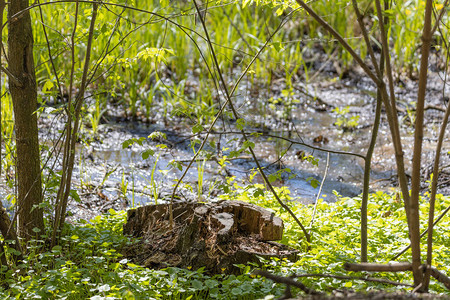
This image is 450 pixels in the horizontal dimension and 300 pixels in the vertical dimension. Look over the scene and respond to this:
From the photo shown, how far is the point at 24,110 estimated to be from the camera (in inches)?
110

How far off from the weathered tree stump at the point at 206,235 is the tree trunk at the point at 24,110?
23.4 inches

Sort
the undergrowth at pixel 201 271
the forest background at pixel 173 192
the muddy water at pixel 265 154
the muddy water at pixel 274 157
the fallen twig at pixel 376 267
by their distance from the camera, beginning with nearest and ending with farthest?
the fallen twig at pixel 376 267 < the forest background at pixel 173 192 < the undergrowth at pixel 201 271 < the muddy water at pixel 265 154 < the muddy water at pixel 274 157

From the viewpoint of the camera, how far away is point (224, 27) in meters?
7.08

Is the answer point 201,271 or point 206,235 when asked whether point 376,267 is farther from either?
point 206,235

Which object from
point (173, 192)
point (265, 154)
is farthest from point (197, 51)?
point (173, 192)

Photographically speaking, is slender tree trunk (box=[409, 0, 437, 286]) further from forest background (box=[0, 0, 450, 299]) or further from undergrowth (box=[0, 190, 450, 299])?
undergrowth (box=[0, 190, 450, 299])

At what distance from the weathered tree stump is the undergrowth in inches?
3.3

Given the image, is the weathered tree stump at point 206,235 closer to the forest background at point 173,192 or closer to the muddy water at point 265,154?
the forest background at point 173,192

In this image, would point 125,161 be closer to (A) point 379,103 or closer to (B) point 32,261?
(B) point 32,261

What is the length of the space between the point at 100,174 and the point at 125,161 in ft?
1.36

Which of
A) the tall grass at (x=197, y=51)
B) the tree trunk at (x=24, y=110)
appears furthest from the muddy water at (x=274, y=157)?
the tree trunk at (x=24, y=110)

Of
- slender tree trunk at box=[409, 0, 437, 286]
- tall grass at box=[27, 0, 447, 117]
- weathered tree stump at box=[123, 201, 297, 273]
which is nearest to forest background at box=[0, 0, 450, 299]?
slender tree trunk at box=[409, 0, 437, 286]

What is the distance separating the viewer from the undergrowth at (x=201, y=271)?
229cm

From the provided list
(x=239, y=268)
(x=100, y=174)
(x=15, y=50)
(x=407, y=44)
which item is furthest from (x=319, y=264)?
(x=407, y=44)
